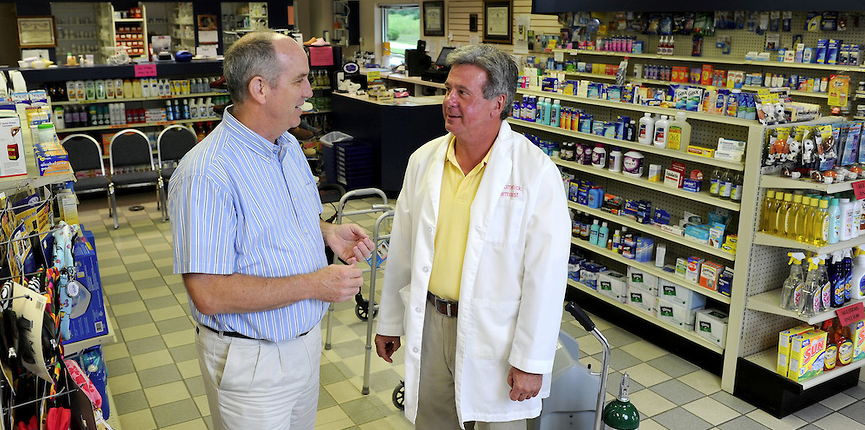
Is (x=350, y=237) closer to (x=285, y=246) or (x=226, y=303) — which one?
(x=285, y=246)

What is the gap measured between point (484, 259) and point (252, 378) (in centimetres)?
85

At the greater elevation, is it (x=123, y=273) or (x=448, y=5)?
(x=448, y=5)

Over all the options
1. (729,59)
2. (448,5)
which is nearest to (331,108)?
(448,5)

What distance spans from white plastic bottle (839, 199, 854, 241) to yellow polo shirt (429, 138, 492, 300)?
2.35 metres

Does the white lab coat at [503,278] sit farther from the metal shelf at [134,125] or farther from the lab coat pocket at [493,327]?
the metal shelf at [134,125]

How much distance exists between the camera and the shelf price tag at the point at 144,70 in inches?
346

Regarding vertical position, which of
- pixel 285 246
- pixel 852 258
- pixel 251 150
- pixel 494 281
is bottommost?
pixel 852 258

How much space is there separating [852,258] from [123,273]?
18.3ft

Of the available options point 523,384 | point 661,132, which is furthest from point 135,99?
point 523,384

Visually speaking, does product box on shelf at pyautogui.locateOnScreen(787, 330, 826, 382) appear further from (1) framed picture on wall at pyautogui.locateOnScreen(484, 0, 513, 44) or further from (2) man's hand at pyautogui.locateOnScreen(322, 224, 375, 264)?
(1) framed picture on wall at pyautogui.locateOnScreen(484, 0, 513, 44)

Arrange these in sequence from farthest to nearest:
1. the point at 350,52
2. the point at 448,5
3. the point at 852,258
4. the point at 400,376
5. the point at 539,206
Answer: the point at 350,52
the point at 448,5
the point at 400,376
the point at 852,258
the point at 539,206

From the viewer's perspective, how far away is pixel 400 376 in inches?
175

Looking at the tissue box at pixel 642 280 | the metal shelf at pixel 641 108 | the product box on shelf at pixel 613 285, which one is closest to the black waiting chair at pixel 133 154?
the metal shelf at pixel 641 108

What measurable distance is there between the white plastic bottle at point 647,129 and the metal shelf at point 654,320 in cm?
114
